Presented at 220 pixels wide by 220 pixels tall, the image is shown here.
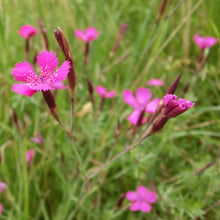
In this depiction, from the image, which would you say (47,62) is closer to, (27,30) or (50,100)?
(50,100)

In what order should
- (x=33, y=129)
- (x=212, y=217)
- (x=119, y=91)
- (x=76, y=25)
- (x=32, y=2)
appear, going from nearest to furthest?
(x=212, y=217) < (x=33, y=129) < (x=119, y=91) < (x=76, y=25) < (x=32, y=2)

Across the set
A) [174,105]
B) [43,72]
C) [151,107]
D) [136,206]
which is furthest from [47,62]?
[136,206]

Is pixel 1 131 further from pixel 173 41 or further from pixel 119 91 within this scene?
pixel 173 41

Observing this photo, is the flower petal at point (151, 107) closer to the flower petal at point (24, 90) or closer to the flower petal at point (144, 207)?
the flower petal at point (144, 207)

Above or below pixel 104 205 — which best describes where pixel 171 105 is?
above

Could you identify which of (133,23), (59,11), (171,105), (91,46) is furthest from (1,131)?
(133,23)

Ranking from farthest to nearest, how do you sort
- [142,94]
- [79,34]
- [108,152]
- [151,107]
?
[108,152]
[79,34]
[142,94]
[151,107]
